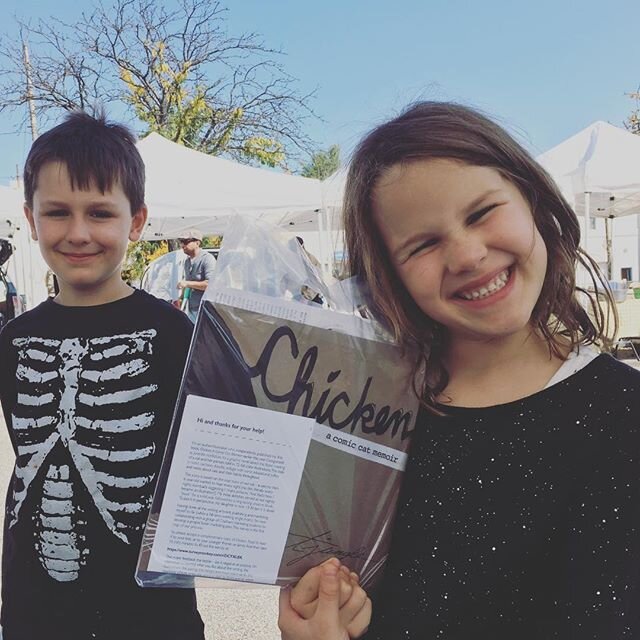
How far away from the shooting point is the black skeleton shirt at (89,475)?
45.3 inches

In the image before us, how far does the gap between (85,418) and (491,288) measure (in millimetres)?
817

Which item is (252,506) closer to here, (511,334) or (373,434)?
(373,434)

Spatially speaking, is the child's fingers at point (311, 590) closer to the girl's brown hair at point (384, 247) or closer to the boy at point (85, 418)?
the girl's brown hair at point (384, 247)

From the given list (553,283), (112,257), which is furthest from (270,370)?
(112,257)

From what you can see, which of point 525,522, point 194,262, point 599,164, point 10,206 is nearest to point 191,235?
point 194,262

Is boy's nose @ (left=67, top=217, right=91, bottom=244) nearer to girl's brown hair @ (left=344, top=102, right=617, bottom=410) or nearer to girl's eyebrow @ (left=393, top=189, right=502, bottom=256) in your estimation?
girl's brown hair @ (left=344, top=102, right=617, bottom=410)

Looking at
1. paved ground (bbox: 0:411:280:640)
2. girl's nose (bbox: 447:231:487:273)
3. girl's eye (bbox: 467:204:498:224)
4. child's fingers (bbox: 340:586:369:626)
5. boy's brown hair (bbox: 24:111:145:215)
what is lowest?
paved ground (bbox: 0:411:280:640)

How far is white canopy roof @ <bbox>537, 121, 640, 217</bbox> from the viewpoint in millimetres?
5863

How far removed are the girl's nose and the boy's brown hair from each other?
2.61 feet

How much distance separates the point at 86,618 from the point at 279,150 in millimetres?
12232

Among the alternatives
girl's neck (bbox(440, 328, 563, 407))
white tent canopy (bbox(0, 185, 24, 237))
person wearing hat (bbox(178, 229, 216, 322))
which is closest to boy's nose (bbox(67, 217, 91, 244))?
girl's neck (bbox(440, 328, 563, 407))

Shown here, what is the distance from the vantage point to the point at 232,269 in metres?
0.74

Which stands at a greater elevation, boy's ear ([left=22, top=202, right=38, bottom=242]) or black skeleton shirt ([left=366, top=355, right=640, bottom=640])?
boy's ear ([left=22, top=202, right=38, bottom=242])

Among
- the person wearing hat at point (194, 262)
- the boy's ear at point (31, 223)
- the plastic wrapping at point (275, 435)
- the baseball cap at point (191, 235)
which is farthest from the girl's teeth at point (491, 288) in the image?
the baseball cap at point (191, 235)
